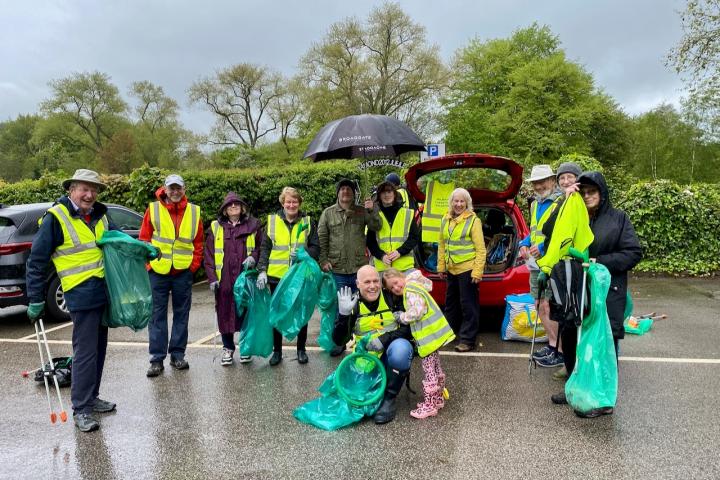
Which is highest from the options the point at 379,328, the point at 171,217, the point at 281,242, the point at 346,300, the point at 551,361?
the point at 171,217

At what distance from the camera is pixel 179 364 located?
16.2 ft

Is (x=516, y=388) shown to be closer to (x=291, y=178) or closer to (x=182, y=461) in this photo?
(x=182, y=461)

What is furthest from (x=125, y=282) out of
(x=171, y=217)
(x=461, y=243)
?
(x=461, y=243)

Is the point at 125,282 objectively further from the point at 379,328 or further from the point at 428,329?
the point at 428,329

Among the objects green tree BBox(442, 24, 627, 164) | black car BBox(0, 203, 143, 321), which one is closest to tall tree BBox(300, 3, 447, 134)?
green tree BBox(442, 24, 627, 164)

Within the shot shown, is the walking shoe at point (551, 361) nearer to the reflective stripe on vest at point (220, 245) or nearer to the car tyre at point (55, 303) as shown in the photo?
the reflective stripe on vest at point (220, 245)

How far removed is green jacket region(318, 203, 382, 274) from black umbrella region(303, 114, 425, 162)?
1.98 feet

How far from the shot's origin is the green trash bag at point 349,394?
3.62 metres

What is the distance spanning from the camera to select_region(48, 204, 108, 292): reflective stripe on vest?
3678 millimetres

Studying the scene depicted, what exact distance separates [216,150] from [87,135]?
12.0 metres

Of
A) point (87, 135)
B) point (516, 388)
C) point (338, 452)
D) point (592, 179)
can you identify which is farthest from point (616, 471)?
point (87, 135)

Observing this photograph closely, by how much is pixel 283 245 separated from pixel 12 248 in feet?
13.8

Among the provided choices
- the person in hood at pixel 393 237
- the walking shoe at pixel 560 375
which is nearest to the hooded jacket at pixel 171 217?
the person in hood at pixel 393 237

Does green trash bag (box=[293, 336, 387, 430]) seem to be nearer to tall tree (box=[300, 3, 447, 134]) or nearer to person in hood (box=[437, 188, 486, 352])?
person in hood (box=[437, 188, 486, 352])
